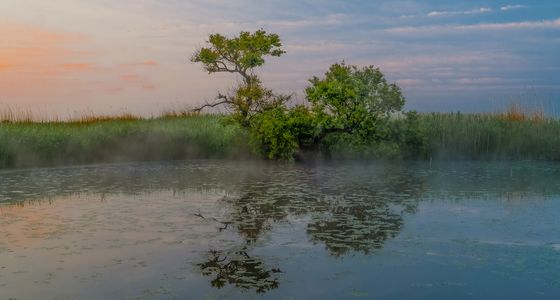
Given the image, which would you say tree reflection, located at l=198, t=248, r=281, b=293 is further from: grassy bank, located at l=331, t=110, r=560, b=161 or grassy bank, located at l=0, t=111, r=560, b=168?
grassy bank, located at l=331, t=110, r=560, b=161

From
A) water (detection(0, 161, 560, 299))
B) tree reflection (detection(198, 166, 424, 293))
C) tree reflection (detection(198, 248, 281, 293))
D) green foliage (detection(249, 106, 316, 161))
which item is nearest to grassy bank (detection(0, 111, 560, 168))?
green foliage (detection(249, 106, 316, 161))

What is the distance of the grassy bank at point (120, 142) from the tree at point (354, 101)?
3169 mm

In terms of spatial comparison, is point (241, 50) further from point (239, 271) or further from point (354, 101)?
point (239, 271)

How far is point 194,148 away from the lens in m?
22.7

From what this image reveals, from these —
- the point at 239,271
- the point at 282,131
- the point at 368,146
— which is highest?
the point at 282,131

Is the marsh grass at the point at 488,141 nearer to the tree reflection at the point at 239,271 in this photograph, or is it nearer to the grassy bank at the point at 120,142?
the grassy bank at the point at 120,142

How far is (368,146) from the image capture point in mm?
21266

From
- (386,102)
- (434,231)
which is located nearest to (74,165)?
(386,102)

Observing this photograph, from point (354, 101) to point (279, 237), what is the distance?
11.6m

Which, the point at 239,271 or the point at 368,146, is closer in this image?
the point at 239,271

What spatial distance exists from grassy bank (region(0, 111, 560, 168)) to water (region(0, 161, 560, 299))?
13.4ft

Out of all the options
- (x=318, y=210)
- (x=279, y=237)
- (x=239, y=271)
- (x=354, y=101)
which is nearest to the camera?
(x=239, y=271)

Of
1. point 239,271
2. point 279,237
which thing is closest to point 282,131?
point 279,237

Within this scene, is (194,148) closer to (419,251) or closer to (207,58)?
(207,58)
